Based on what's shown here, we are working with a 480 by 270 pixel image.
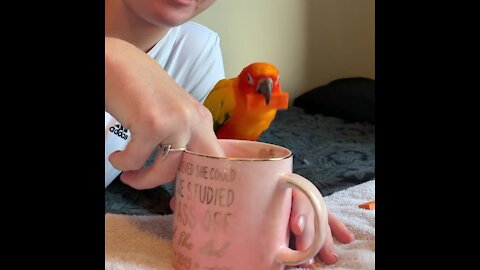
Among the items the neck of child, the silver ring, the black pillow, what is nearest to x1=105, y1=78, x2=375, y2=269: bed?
the black pillow

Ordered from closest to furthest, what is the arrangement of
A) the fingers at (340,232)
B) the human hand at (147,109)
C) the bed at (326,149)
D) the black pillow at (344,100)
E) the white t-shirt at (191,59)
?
1. the human hand at (147,109)
2. the fingers at (340,232)
3. the bed at (326,149)
4. the white t-shirt at (191,59)
5. the black pillow at (344,100)

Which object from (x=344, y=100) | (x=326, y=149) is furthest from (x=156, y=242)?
(x=344, y=100)

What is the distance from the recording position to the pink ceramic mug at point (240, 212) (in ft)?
1.43

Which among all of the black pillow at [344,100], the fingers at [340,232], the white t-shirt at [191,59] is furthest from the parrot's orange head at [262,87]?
the black pillow at [344,100]

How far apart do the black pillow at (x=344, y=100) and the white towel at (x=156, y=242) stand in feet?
3.68

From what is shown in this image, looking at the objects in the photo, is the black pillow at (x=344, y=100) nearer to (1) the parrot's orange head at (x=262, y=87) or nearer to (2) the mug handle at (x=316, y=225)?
(1) the parrot's orange head at (x=262, y=87)

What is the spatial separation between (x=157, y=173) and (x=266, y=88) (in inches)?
9.4

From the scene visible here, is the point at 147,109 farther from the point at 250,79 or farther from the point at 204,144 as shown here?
the point at 250,79

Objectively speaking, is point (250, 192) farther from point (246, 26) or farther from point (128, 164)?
point (246, 26)

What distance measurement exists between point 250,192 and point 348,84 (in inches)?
65.6

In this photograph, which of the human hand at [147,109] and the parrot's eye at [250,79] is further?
the parrot's eye at [250,79]
